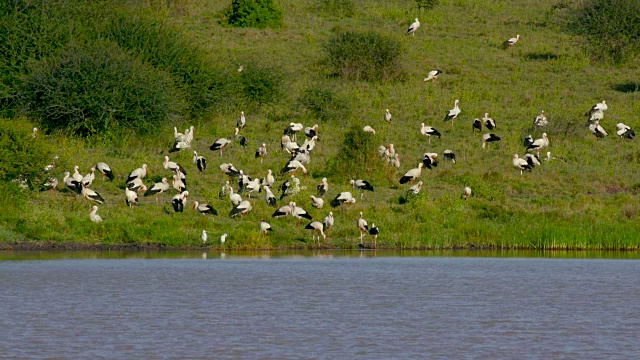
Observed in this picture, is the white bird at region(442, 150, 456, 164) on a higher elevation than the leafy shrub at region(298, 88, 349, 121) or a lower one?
lower

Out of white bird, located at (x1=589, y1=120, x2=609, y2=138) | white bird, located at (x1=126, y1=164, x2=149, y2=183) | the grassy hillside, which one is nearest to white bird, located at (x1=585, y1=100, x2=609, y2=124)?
the grassy hillside

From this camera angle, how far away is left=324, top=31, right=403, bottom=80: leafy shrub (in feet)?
188

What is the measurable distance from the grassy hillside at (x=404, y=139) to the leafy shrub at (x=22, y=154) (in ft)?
0.80

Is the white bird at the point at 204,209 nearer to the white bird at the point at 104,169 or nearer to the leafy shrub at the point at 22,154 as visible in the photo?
the leafy shrub at the point at 22,154

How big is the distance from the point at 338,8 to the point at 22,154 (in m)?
47.0

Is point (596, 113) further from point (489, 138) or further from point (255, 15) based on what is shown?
point (255, 15)

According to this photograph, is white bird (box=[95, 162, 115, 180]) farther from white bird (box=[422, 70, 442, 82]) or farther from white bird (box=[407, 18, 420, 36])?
white bird (box=[407, 18, 420, 36])

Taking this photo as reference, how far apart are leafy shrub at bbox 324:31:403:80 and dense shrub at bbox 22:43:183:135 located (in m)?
14.9

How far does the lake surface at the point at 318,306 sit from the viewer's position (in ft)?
52.2

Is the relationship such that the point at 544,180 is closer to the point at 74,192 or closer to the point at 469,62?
the point at 74,192

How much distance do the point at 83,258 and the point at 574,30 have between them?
44.1 meters

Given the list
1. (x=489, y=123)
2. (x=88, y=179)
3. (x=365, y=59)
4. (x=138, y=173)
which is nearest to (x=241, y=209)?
(x=88, y=179)

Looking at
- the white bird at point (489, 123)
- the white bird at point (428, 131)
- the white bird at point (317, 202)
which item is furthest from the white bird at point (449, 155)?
the white bird at point (317, 202)

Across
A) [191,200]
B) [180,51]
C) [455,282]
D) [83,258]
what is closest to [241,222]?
[191,200]
